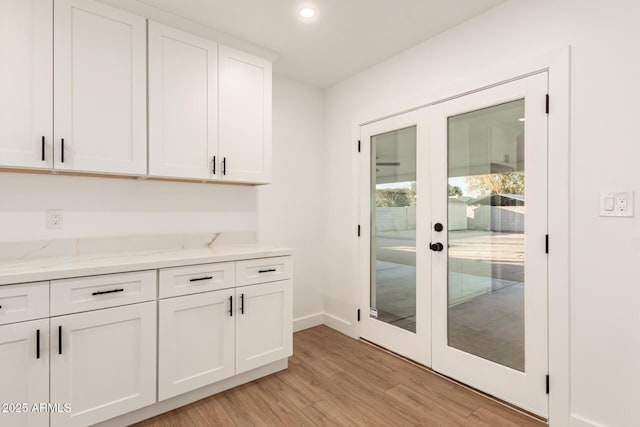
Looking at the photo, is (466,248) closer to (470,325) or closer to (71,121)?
(470,325)

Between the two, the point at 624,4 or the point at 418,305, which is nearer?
the point at 624,4

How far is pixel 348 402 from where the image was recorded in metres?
2.11

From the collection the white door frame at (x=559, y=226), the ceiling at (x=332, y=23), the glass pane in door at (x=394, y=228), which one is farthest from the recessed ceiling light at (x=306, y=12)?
the white door frame at (x=559, y=226)

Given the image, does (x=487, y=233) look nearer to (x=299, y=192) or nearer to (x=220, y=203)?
(x=299, y=192)

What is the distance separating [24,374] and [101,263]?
0.59 m

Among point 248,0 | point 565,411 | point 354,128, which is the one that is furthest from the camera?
point 354,128

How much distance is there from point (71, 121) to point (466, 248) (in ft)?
8.83

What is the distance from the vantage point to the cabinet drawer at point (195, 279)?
1.96 m

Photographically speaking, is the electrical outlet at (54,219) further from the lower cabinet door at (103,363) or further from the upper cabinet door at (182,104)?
the lower cabinet door at (103,363)

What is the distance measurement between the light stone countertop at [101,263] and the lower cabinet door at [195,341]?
9.3 inches

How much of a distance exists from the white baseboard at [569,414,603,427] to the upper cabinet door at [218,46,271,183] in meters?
2.49

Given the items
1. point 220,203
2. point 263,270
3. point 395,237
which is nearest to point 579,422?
point 395,237

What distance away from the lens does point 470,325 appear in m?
2.30

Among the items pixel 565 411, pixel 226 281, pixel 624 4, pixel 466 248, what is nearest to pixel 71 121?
pixel 226 281
